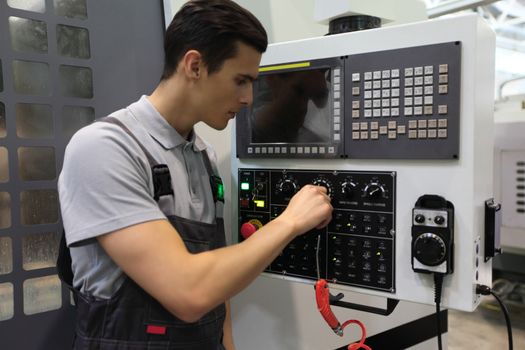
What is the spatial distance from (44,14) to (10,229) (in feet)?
1.65

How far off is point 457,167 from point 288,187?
1.19 ft

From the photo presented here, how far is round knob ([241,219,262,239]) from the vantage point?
3.49 ft

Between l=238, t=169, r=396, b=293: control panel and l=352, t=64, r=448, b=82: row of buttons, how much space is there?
0.65ft

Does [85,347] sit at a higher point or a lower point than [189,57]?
lower

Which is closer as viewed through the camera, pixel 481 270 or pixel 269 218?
pixel 481 270

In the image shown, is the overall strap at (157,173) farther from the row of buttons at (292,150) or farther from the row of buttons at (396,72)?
the row of buttons at (396,72)

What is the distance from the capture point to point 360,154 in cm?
95

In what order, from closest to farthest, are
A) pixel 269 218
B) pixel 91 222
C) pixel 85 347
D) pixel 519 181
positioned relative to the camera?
pixel 91 222, pixel 85 347, pixel 269 218, pixel 519 181

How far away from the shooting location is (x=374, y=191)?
920mm

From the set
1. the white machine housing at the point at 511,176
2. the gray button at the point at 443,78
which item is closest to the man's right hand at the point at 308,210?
the gray button at the point at 443,78

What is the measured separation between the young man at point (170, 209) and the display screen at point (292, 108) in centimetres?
14

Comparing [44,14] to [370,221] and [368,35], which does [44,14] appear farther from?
[370,221]

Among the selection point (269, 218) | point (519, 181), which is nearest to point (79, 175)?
point (269, 218)

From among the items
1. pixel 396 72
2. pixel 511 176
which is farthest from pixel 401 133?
pixel 511 176
